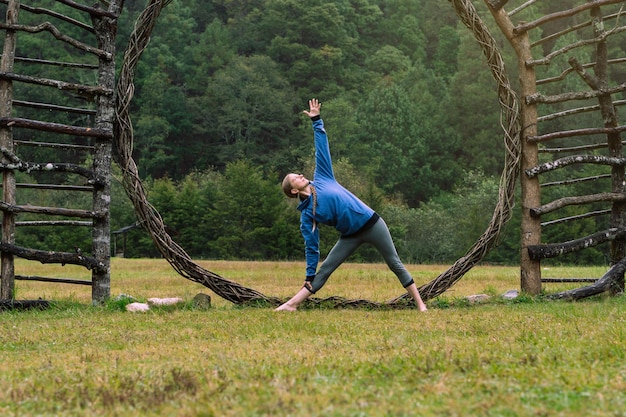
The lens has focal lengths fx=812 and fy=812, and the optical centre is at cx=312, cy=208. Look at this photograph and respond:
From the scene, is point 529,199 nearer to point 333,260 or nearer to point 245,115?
point 333,260

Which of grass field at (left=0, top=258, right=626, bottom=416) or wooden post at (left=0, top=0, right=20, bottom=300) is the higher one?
wooden post at (left=0, top=0, right=20, bottom=300)

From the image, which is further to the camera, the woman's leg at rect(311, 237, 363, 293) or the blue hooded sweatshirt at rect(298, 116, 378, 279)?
the woman's leg at rect(311, 237, 363, 293)

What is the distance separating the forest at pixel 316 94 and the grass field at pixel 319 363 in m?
43.5

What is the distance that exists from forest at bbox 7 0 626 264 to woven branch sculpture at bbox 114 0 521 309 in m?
40.7

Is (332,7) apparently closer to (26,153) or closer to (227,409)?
(26,153)

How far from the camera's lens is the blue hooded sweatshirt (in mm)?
9484

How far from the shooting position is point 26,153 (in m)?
53.1

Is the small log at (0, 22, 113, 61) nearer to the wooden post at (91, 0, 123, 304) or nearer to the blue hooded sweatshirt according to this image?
the wooden post at (91, 0, 123, 304)

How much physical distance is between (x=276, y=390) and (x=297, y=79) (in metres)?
62.5

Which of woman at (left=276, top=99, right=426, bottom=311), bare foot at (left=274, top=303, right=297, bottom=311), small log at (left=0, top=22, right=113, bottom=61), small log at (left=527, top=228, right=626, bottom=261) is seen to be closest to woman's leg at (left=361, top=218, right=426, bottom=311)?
woman at (left=276, top=99, right=426, bottom=311)

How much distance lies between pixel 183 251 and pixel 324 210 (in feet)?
7.60

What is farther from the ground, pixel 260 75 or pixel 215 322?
pixel 260 75

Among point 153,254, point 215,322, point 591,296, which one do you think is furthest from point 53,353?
point 153,254

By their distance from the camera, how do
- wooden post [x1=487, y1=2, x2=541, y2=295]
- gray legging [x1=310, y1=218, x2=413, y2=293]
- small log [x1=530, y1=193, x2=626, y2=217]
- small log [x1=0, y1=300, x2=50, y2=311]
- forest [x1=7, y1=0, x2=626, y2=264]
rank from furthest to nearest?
1. forest [x1=7, y1=0, x2=626, y2=264]
2. wooden post [x1=487, y1=2, x2=541, y2=295]
3. small log [x1=530, y1=193, x2=626, y2=217]
4. small log [x1=0, y1=300, x2=50, y2=311]
5. gray legging [x1=310, y1=218, x2=413, y2=293]
